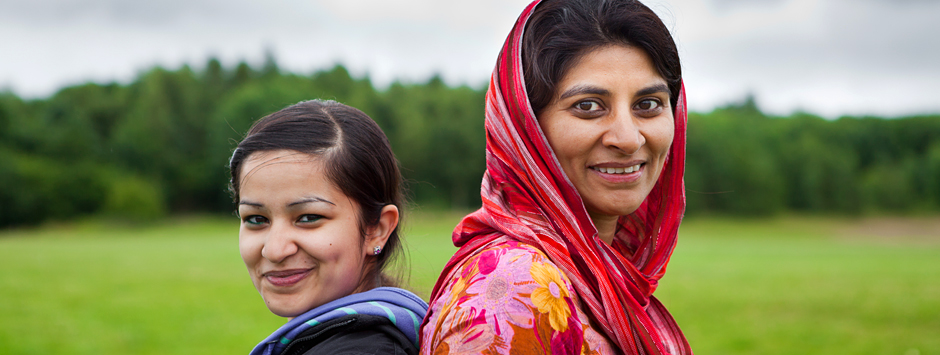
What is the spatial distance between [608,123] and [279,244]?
3.76 ft

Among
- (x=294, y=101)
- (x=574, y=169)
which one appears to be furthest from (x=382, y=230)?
Answer: (x=294, y=101)

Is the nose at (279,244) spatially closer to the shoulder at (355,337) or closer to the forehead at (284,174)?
the forehead at (284,174)

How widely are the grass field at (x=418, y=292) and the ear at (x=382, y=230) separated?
48 cm

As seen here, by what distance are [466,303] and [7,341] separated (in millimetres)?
12025

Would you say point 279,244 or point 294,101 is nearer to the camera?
point 279,244

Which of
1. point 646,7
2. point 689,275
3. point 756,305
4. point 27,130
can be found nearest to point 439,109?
point 27,130

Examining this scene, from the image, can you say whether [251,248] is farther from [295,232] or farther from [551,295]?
[551,295]

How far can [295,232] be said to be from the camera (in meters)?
2.21

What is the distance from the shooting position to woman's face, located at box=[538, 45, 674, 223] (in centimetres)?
204

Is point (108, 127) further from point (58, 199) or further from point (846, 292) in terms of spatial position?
point (846, 292)

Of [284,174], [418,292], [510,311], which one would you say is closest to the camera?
[510,311]

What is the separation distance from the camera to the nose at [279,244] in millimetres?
2191

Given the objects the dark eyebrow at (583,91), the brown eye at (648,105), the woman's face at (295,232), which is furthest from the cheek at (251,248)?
the brown eye at (648,105)

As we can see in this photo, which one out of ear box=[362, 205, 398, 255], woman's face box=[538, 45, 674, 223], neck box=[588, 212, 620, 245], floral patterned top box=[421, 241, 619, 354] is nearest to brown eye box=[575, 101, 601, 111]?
woman's face box=[538, 45, 674, 223]
